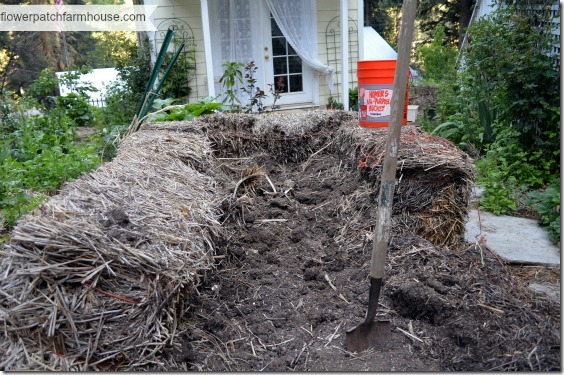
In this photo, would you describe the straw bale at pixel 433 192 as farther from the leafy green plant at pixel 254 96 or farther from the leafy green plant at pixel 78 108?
the leafy green plant at pixel 78 108

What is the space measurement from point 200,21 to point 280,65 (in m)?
1.91

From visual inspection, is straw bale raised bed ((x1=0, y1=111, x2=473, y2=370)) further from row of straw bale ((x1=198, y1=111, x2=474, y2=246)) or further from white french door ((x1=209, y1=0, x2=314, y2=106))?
white french door ((x1=209, y1=0, x2=314, y2=106))

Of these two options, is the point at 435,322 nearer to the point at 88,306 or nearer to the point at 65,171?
the point at 88,306

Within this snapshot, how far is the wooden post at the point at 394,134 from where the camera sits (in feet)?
7.84

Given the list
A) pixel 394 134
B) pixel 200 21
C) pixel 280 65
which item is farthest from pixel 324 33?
pixel 394 134

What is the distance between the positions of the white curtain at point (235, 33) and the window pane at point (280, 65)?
49cm

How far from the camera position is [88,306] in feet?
6.56

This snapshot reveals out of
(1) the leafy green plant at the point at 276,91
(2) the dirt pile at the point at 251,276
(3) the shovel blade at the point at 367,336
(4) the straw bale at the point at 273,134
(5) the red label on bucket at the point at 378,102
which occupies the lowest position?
(3) the shovel blade at the point at 367,336

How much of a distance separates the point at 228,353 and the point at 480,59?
586 cm

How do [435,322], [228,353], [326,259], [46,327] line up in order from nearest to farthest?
[46,327] < [228,353] < [435,322] < [326,259]

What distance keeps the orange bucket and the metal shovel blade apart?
2607 millimetres

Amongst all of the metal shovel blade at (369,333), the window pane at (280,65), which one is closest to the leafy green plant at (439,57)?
the window pane at (280,65)

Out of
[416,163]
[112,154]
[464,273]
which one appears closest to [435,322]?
[464,273]

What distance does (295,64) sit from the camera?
435 inches
